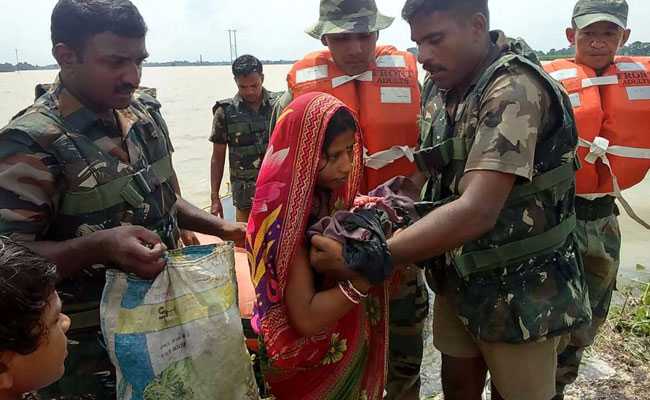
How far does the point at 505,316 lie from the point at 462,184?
1.81 feet

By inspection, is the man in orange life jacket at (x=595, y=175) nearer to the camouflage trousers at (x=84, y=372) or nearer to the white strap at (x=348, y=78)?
the white strap at (x=348, y=78)

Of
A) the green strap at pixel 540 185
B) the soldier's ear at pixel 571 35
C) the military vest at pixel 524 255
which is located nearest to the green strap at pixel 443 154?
the military vest at pixel 524 255

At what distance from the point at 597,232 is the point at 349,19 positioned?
179 cm

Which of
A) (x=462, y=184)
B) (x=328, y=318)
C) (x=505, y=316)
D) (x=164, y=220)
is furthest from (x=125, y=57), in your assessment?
(x=505, y=316)

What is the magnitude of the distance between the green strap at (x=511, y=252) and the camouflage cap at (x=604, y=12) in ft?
4.94

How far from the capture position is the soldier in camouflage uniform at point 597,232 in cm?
302

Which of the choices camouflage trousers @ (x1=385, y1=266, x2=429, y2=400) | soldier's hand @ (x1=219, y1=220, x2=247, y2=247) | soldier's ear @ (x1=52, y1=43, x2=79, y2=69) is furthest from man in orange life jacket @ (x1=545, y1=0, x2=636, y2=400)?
soldier's ear @ (x1=52, y1=43, x2=79, y2=69)

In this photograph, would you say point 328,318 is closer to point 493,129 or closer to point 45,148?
point 493,129

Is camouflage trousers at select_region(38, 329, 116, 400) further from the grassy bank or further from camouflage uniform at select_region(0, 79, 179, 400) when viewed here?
the grassy bank

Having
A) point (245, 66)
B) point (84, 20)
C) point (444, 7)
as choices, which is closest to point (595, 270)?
point (444, 7)

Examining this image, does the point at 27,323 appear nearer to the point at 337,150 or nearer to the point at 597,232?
the point at 337,150

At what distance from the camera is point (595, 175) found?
3.01 m

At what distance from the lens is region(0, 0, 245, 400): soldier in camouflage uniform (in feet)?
5.44

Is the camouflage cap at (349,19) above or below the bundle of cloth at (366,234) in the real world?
above
